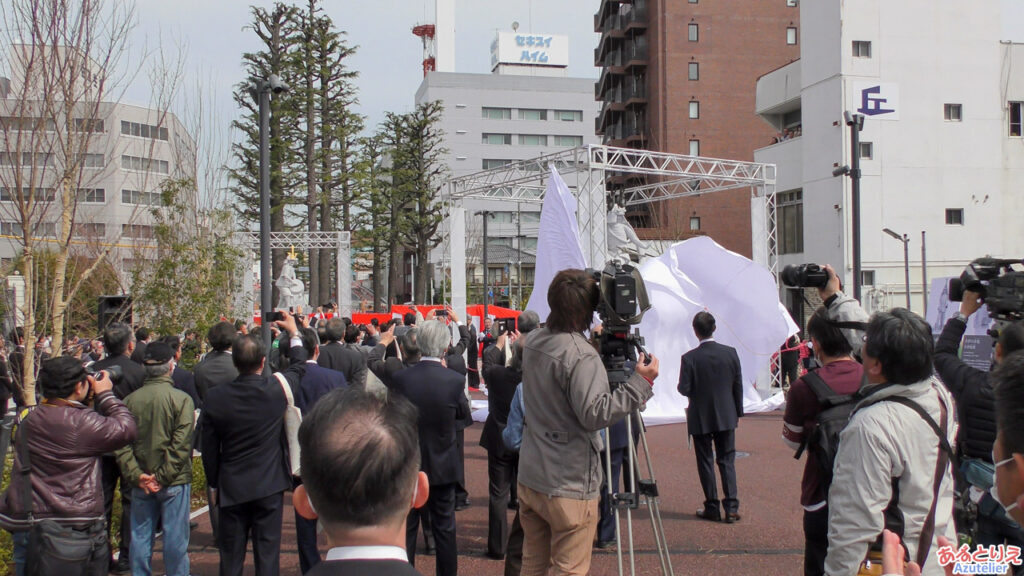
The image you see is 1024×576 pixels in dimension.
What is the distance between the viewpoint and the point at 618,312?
152 inches

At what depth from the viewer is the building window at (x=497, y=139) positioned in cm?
7769

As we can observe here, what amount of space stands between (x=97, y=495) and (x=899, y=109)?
111 ft

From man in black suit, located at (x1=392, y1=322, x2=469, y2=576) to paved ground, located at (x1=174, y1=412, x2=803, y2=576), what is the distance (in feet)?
2.96

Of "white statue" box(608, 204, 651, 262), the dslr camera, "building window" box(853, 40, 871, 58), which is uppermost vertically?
"building window" box(853, 40, 871, 58)

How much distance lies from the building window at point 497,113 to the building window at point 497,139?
1.76 m

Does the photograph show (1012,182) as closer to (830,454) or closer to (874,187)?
(874,187)

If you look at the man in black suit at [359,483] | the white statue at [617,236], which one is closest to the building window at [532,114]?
the white statue at [617,236]

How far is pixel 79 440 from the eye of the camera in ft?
14.4

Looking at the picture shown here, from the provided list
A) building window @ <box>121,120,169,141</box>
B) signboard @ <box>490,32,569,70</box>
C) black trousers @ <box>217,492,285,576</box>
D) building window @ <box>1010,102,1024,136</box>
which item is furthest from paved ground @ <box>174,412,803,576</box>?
signboard @ <box>490,32,569,70</box>

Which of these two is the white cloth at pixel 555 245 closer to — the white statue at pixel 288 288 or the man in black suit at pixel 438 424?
the man in black suit at pixel 438 424

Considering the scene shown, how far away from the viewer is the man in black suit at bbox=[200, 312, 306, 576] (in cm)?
485

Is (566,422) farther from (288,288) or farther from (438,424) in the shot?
(288,288)

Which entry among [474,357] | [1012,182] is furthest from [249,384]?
[1012,182]

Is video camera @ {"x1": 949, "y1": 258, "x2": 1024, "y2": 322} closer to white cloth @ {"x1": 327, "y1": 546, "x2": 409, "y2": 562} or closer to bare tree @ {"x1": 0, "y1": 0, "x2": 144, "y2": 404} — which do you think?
white cloth @ {"x1": 327, "y1": 546, "x2": 409, "y2": 562}
